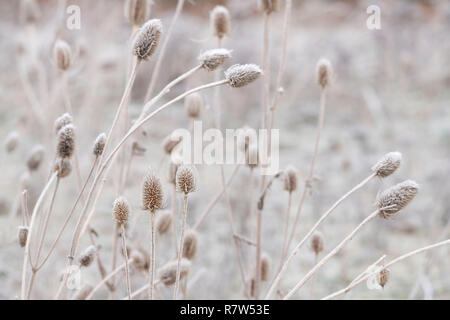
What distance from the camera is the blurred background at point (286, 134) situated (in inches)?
56.2

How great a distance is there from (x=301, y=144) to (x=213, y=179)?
0.65 metres

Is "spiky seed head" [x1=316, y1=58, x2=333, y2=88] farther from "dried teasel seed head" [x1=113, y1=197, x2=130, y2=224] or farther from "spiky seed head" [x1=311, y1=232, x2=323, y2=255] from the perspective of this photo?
"dried teasel seed head" [x1=113, y1=197, x2=130, y2=224]

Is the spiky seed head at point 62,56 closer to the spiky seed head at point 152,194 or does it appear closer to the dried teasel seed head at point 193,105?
the dried teasel seed head at point 193,105

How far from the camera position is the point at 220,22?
904mm

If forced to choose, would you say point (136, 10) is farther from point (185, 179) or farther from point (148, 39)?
point (185, 179)

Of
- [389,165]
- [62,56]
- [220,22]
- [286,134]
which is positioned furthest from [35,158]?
[286,134]

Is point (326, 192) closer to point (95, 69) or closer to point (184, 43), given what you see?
point (95, 69)

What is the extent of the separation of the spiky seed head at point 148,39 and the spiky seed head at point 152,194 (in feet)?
0.50

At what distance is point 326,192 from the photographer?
2193 millimetres

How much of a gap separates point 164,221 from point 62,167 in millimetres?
250

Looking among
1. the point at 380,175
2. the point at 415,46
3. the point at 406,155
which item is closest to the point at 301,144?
the point at 406,155

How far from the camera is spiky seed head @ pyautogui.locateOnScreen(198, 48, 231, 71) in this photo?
62cm

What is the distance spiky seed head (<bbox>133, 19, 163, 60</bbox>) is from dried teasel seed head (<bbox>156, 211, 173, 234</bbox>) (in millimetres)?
356

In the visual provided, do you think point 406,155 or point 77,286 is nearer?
point 77,286
